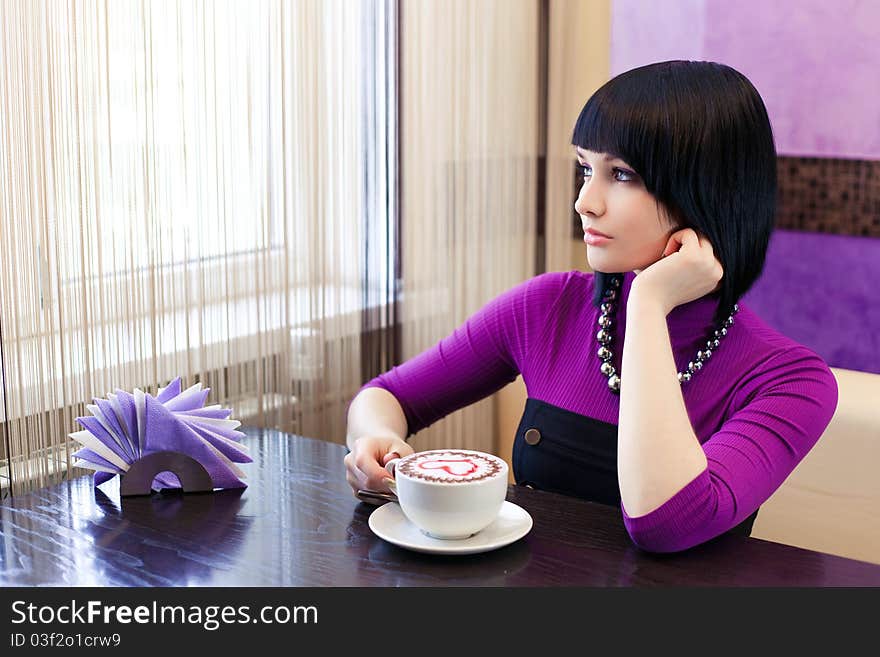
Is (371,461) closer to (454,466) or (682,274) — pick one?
(454,466)

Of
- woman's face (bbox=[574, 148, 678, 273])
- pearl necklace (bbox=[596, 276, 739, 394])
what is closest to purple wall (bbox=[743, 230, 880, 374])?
pearl necklace (bbox=[596, 276, 739, 394])

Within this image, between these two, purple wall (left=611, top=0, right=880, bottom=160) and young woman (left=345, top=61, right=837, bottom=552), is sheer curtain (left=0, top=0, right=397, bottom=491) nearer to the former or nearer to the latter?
young woman (left=345, top=61, right=837, bottom=552)

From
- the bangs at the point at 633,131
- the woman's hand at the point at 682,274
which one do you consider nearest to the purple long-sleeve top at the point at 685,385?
the woman's hand at the point at 682,274

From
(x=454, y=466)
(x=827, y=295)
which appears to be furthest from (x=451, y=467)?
(x=827, y=295)

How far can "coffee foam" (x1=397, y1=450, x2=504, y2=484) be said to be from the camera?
1.17 m

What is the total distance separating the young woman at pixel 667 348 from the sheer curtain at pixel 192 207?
0.35 metres

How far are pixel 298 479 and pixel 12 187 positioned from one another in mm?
526

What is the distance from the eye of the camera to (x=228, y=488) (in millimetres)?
1392

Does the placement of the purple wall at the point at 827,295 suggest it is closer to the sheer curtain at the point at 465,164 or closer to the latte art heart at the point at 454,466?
the sheer curtain at the point at 465,164

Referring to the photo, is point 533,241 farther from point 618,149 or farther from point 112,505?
point 112,505

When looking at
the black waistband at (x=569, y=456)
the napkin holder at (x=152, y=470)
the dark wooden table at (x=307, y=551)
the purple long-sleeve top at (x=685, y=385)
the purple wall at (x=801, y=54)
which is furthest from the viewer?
the purple wall at (x=801, y=54)

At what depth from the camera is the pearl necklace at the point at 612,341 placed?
145cm

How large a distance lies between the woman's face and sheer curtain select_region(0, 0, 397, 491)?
63 cm

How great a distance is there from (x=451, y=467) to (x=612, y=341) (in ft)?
1.35
